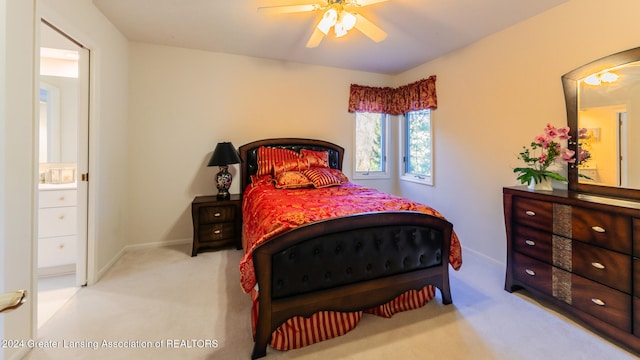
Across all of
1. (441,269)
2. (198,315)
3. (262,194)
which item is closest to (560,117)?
(441,269)

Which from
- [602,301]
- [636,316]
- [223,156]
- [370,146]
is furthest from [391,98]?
[636,316]

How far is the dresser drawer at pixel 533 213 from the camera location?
2.11m

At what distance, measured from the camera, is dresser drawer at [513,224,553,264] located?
2.13 meters

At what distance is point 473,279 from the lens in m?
2.66

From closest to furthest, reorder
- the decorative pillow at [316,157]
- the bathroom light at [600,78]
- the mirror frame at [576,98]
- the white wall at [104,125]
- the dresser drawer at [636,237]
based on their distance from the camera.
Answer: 1. the dresser drawer at [636,237]
2. the mirror frame at [576,98]
3. the bathroom light at [600,78]
4. the white wall at [104,125]
5. the decorative pillow at [316,157]

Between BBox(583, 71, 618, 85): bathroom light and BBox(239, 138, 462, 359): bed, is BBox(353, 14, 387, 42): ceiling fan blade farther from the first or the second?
BBox(583, 71, 618, 85): bathroom light

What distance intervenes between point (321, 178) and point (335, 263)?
156 cm

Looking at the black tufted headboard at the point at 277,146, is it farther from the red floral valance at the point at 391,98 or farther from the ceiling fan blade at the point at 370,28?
the ceiling fan blade at the point at 370,28

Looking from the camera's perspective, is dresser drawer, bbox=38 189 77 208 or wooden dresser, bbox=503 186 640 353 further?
dresser drawer, bbox=38 189 77 208

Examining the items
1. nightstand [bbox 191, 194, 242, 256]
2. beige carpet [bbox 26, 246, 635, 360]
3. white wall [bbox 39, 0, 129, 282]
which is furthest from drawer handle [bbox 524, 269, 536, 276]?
white wall [bbox 39, 0, 129, 282]

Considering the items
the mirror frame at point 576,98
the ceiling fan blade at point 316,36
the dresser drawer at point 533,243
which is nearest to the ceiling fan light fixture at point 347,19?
the ceiling fan blade at point 316,36

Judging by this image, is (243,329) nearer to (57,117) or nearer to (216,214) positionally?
(216,214)

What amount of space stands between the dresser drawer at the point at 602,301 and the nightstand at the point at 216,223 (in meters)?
3.24

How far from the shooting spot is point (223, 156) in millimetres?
3359
